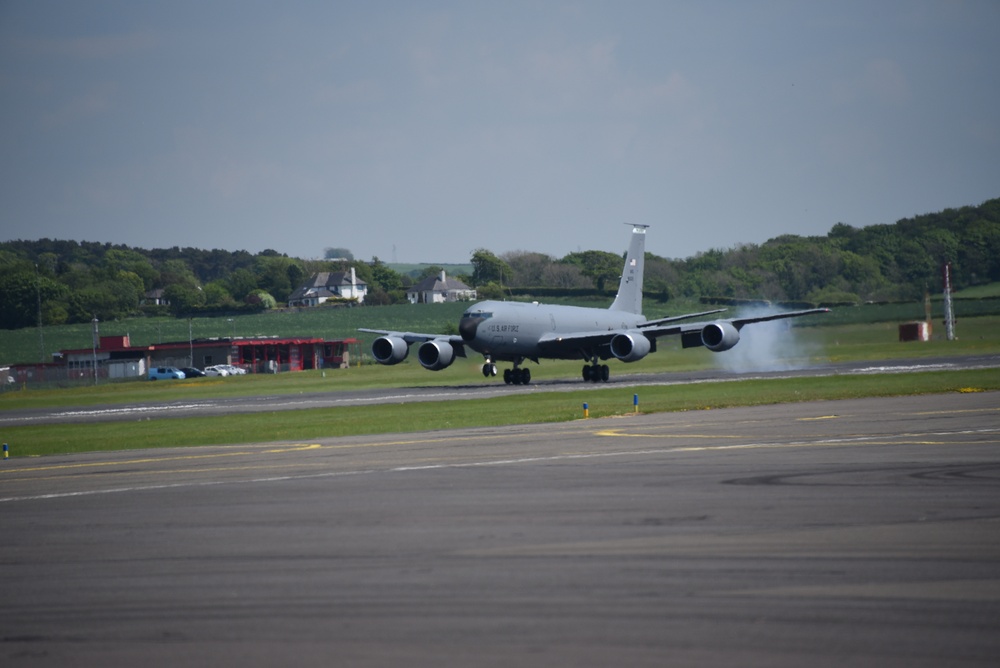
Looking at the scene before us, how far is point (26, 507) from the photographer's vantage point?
16828mm

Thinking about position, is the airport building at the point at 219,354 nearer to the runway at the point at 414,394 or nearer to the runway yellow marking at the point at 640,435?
the runway at the point at 414,394

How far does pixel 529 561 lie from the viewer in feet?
34.7

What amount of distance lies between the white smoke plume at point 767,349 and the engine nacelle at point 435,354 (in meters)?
15.2

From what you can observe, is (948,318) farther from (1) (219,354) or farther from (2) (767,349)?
(1) (219,354)

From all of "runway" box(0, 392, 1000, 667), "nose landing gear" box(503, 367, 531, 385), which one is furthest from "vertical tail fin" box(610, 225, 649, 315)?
"runway" box(0, 392, 1000, 667)

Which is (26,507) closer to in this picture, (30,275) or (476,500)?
(476,500)

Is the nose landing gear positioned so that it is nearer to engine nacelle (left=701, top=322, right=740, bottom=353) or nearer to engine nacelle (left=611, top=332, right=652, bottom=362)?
engine nacelle (left=611, top=332, right=652, bottom=362)

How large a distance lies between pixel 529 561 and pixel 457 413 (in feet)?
80.4

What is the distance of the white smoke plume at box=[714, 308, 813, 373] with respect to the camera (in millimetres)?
60094

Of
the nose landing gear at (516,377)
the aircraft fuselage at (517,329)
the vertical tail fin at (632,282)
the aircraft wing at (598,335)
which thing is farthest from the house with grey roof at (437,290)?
the nose landing gear at (516,377)

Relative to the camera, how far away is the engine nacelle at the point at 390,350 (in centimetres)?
5709

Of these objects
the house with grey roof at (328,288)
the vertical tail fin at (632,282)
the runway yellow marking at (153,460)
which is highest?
the house with grey roof at (328,288)

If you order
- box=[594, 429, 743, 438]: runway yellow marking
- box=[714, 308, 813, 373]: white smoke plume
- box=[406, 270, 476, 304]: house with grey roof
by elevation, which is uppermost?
box=[406, 270, 476, 304]: house with grey roof

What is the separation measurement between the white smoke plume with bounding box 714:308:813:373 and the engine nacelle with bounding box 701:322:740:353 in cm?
583
